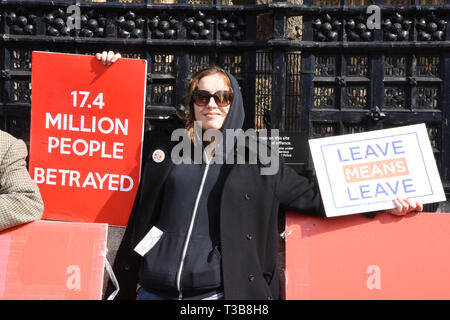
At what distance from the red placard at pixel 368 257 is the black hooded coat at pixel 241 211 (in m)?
0.15

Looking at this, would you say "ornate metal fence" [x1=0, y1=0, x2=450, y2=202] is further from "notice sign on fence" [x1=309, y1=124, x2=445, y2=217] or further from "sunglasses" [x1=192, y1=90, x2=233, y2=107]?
"sunglasses" [x1=192, y1=90, x2=233, y2=107]

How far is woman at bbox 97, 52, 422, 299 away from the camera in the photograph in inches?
124

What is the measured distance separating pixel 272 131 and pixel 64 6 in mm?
1862

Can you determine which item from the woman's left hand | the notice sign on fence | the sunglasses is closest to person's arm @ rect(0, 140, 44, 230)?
the sunglasses

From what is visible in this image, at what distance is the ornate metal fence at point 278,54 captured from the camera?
14.6 ft

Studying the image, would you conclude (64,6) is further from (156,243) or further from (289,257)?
(289,257)

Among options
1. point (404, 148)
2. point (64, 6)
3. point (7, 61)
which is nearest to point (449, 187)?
point (404, 148)

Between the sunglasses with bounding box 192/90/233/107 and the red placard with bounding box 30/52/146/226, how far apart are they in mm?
654

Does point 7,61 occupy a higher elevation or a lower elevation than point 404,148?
higher

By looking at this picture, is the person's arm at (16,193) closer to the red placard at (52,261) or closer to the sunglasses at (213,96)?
the red placard at (52,261)

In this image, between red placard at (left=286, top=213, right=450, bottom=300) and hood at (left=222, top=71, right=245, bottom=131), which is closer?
hood at (left=222, top=71, right=245, bottom=131)

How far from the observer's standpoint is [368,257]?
139 inches

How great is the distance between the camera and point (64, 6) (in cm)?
456

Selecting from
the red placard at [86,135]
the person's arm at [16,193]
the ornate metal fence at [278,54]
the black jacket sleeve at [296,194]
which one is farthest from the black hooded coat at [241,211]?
the ornate metal fence at [278,54]
